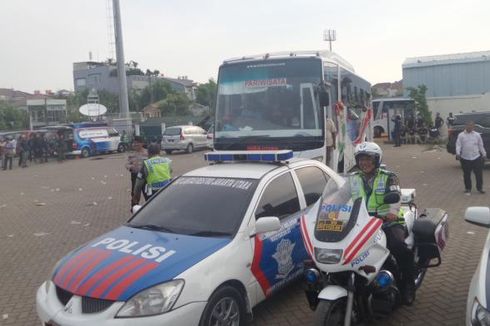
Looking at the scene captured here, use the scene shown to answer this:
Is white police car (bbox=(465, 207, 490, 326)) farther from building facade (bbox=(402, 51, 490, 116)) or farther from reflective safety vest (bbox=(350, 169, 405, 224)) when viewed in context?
building facade (bbox=(402, 51, 490, 116))

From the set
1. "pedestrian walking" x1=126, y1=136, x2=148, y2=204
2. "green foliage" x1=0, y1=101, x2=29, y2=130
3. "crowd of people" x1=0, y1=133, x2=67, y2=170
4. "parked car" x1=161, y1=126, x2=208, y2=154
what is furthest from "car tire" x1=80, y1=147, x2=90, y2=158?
"green foliage" x1=0, y1=101, x2=29, y2=130

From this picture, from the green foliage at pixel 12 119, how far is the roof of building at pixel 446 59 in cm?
5131

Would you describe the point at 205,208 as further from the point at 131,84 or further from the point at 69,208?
the point at 131,84

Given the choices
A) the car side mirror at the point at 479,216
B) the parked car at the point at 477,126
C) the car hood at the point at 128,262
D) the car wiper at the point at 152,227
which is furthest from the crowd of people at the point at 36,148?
the car side mirror at the point at 479,216

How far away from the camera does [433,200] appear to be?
33.8 ft

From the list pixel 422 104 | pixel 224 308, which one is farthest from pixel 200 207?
pixel 422 104

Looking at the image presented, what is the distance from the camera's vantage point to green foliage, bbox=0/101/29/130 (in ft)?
215

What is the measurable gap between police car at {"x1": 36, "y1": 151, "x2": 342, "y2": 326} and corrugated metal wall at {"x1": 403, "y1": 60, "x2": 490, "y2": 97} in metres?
30.5

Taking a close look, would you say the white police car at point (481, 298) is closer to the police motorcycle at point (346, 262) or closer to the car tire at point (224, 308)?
the police motorcycle at point (346, 262)

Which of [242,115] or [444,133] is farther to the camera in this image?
[444,133]

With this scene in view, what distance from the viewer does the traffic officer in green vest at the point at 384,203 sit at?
4.28m

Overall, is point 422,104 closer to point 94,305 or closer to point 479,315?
point 479,315

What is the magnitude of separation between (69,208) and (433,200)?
8.34 meters

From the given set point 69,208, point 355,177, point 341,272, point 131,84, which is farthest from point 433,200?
point 131,84
